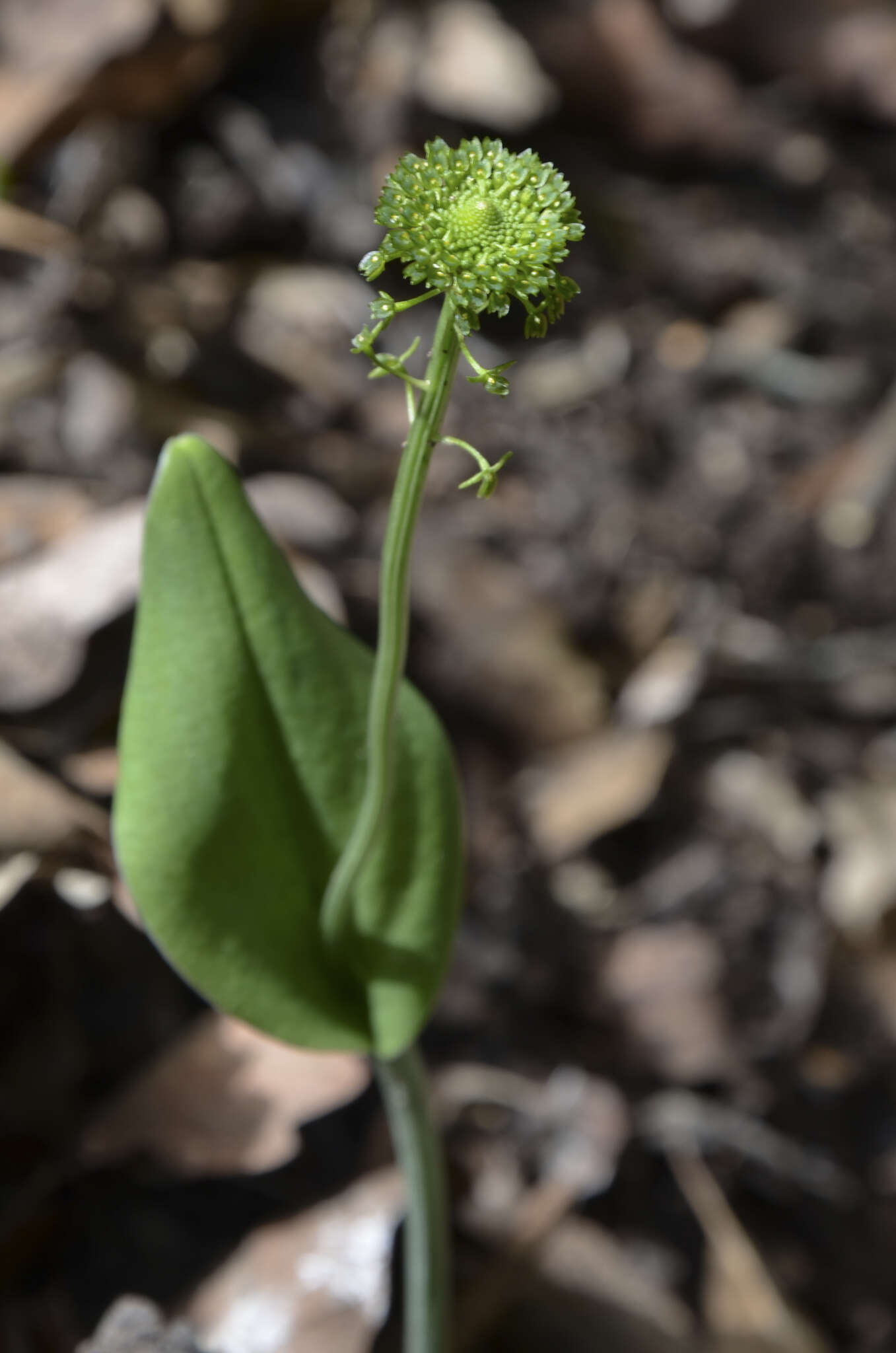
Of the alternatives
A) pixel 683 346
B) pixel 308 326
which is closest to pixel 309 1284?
pixel 308 326

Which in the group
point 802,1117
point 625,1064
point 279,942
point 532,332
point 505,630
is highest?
point 532,332

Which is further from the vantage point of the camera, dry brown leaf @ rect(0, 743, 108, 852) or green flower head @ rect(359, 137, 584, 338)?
dry brown leaf @ rect(0, 743, 108, 852)

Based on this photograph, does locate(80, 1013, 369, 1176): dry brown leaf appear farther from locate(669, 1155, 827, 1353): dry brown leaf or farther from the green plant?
locate(669, 1155, 827, 1353): dry brown leaf

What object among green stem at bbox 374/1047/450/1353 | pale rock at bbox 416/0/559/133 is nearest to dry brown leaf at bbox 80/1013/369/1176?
green stem at bbox 374/1047/450/1353

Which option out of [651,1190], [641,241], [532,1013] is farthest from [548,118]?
[651,1190]

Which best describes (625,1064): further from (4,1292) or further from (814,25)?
(814,25)

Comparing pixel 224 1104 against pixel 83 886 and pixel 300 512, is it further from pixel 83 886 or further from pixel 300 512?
pixel 300 512
